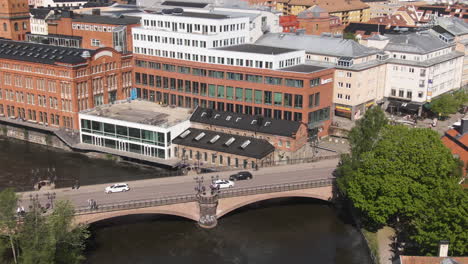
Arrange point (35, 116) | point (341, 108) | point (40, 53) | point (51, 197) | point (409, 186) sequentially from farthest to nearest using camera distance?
1. point (341, 108)
2. point (35, 116)
3. point (40, 53)
4. point (51, 197)
5. point (409, 186)

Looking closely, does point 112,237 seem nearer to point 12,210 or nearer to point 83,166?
point 12,210

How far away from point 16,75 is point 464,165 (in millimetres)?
99347

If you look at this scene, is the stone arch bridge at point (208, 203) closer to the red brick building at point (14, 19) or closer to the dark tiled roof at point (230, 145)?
the dark tiled roof at point (230, 145)

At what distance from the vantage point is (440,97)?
144750 mm

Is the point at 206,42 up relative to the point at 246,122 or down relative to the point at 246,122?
up

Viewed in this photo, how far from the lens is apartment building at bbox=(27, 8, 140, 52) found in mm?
145000

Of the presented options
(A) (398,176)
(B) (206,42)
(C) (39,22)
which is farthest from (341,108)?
(C) (39,22)

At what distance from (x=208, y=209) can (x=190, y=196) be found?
342 cm

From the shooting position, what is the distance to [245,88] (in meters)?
128

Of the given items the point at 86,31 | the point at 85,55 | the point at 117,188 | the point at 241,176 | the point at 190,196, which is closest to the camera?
the point at 190,196

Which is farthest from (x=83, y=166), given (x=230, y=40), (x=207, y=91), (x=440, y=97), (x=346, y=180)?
(x=440, y=97)

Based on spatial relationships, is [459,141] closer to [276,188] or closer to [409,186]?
Result: [409,186]

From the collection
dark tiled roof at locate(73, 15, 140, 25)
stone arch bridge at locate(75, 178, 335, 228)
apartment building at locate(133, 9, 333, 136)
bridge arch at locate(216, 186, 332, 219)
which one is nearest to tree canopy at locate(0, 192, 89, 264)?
stone arch bridge at locate(75, 178, 335, 228)

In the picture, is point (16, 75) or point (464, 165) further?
point (16, 75)
